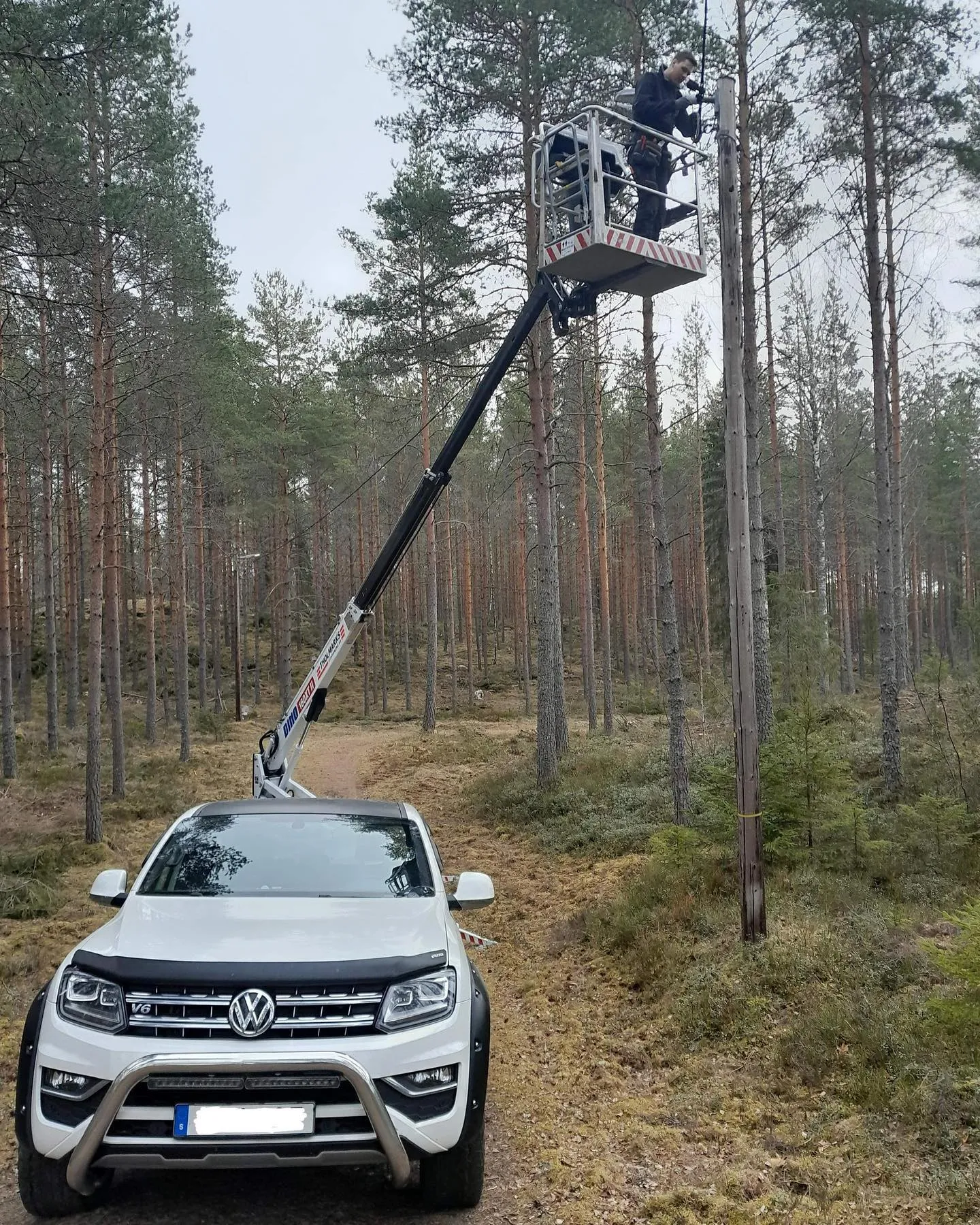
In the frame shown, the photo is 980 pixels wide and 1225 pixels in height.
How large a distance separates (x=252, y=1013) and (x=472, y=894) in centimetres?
156

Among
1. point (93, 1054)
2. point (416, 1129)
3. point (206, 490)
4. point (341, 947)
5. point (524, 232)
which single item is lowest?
point (416, 1129)

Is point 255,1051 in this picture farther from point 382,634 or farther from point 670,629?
point 382,634

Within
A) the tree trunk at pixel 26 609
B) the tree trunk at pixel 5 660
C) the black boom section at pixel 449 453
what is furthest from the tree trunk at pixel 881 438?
the tree trunk at pixel 26 609

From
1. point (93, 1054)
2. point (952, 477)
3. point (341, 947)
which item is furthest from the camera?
point (952, 477)

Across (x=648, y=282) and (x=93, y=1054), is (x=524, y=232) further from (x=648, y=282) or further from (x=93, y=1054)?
(x=93, y=1054)

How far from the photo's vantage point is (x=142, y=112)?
45.1ft

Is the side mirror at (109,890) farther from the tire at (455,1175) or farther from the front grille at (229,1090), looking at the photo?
the tire at (455,1175)

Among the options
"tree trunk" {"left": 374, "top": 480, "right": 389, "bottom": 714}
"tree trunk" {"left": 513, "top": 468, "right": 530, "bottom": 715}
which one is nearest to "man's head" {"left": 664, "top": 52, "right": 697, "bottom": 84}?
"tree trunk" {"left": 513, "top": 468, "right": 530, "bottom": 715}

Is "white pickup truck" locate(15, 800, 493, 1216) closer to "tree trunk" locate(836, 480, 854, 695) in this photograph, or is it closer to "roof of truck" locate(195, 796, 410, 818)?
"roof of truck" locate(195, 796, 410, 818)

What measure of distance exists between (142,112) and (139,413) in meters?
7.44

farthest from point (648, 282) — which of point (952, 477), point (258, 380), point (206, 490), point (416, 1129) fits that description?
point (952, 477)

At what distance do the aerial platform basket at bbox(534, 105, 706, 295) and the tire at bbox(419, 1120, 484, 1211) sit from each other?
21.4 ft

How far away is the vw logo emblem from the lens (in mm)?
3379

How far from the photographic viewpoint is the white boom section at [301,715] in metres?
9.61
